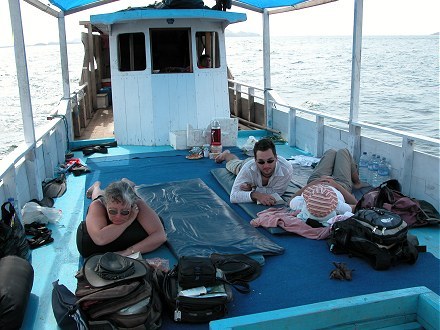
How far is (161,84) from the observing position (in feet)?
29.4

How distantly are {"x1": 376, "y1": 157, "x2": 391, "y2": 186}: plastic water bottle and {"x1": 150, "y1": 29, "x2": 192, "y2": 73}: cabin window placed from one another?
534 centimetres

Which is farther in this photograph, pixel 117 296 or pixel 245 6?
pixel 245 6

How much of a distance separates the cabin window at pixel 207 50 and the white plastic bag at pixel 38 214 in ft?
16.8

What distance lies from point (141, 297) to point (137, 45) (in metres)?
7.25

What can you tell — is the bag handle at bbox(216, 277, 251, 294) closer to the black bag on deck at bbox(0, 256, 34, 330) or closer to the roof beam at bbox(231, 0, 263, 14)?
the black bag on deck at bbox(0, 256, 34, 330)

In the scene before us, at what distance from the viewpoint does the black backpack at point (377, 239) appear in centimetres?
384

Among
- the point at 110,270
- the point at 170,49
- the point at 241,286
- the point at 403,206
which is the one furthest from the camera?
the point at 170,49

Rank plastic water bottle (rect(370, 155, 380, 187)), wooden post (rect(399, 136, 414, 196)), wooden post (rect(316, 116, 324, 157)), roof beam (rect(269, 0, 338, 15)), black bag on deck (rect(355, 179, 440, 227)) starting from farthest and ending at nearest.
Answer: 1. roof beam (rect(269, 0, 338, 15))
2. wooden post (rect(316, 116, 324, 157))
3. plastic water bottle (rect(370, 155, 380, 187))
4. wooden post (rect(399, 136, 414, 196))
5. black bag on deck (rect(355, 179, 440, 227))

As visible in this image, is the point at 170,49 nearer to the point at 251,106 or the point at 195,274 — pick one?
the point at 251,106

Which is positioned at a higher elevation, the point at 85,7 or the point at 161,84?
the point at 85,7

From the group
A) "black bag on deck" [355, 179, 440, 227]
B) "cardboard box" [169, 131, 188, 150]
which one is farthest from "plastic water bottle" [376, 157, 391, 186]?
"cardboard box" [169, 131, 188, 150]

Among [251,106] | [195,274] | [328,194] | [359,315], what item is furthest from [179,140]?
[359,315]

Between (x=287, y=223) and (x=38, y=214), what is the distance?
277 centimetres

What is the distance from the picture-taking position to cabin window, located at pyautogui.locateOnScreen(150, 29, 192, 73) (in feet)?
33.1
